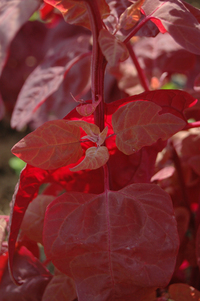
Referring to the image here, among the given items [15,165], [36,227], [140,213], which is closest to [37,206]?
[36,227]

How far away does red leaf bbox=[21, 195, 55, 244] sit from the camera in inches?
13.8

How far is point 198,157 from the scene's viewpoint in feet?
1.22

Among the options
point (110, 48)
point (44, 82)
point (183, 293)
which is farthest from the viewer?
point (44, 82)

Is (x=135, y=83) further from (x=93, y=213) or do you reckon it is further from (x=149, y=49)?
(x=93, y=213)

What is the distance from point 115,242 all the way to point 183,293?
118mm

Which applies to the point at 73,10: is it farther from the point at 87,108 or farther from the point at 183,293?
the point at 183,293

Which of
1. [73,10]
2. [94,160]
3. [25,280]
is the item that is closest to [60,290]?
[25,280]

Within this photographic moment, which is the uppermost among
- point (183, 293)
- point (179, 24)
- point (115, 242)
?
point (179, 24)

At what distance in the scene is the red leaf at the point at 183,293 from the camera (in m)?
0.30

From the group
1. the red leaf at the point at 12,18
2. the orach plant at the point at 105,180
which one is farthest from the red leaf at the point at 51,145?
the red leaf at the point at 12,18

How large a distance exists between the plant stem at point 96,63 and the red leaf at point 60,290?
0.56 feet

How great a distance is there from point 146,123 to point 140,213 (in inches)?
3.1

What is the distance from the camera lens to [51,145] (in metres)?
0.25

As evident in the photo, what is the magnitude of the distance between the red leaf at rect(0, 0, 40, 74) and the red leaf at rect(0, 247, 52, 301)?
0.21 m
